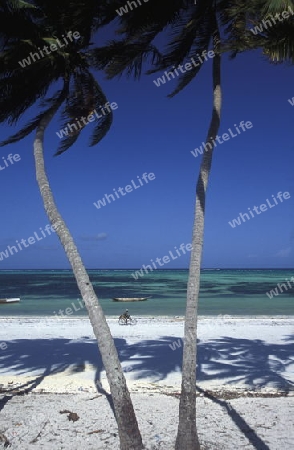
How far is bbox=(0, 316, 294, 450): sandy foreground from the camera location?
7.00 m

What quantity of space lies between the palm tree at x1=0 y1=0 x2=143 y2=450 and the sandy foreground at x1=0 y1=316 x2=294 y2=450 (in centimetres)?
174

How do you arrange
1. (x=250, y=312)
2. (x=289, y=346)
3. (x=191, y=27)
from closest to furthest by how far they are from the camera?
(x=191, y=27), (x=289, y=346), (x=250, y=312)

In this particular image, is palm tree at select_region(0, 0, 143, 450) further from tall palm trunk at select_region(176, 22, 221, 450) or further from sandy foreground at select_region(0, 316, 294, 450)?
sandy foreground at select_region(0, 316, 294, 450)

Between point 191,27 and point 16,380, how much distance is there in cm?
950

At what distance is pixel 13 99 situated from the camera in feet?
25.9

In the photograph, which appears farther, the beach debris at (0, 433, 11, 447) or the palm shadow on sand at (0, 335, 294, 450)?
the palm shadow on sand at (0, 335, 294, 450)

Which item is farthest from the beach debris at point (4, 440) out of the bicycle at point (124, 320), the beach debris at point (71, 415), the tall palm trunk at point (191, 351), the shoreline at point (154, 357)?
the bicycle at point (124, 320)

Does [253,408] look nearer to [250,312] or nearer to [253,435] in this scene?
[253,435]

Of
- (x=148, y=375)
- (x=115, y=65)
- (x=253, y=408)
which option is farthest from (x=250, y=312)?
(x=115, y=65)

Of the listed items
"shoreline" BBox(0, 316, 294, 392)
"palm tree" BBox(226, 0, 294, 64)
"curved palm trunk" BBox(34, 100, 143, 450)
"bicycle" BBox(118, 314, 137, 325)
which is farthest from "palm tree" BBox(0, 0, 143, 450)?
"bicycle" BBox(118, 314, 137, 325)

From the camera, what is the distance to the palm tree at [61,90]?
5.88 meters

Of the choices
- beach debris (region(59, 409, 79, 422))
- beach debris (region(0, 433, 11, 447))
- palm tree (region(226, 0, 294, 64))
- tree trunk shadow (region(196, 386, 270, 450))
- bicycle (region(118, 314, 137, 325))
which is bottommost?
tree trunk shadow (region(196, 386, 270, 450))

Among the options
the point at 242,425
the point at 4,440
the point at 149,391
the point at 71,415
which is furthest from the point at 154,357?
the point at 4,440

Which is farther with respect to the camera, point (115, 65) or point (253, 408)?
point (253, 408)
